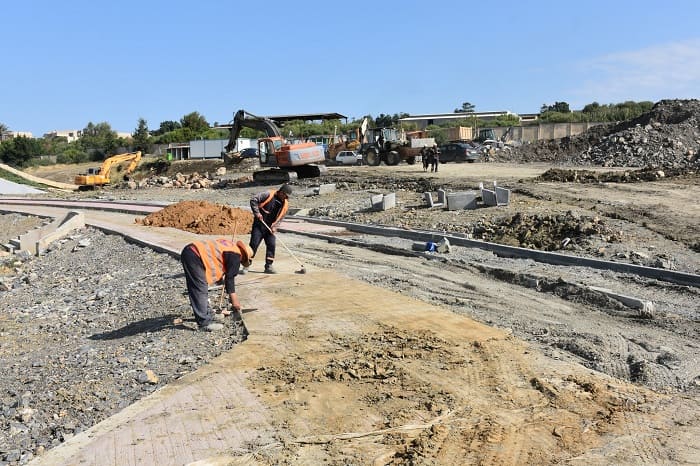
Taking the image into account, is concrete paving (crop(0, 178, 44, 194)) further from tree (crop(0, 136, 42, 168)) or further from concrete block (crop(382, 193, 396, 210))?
tree (crop(0, 136, 42, 168))

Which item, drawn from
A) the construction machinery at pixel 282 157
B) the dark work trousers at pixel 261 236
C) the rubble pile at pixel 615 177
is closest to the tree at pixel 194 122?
the construction machinery at pixel 282 157

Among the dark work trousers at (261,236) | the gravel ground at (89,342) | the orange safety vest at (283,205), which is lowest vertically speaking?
the gravel ground at (89,342)

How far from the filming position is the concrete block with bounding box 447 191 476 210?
1697cm

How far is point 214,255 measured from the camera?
7.58 meters

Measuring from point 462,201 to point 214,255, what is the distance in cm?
1046

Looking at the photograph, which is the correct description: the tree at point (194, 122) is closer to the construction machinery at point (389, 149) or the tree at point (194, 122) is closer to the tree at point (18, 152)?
the tree at point (18, 152)

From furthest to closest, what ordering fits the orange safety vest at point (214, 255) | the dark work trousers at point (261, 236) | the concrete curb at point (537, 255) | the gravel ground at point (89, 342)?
the dark work trousers at point (261, 236), the concrete curb at point (537, 255), the orange safety vest at point (214, 255), the gravel ground at point (89, 342)

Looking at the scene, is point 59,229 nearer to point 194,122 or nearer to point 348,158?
point 348,158

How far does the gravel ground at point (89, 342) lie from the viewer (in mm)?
5902

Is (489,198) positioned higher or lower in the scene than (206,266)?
higher

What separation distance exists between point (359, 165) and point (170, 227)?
66.7ft

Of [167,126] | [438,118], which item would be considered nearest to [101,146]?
[167,126]

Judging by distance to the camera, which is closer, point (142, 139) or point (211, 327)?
point (211, 327)

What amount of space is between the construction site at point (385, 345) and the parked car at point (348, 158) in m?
20.0
